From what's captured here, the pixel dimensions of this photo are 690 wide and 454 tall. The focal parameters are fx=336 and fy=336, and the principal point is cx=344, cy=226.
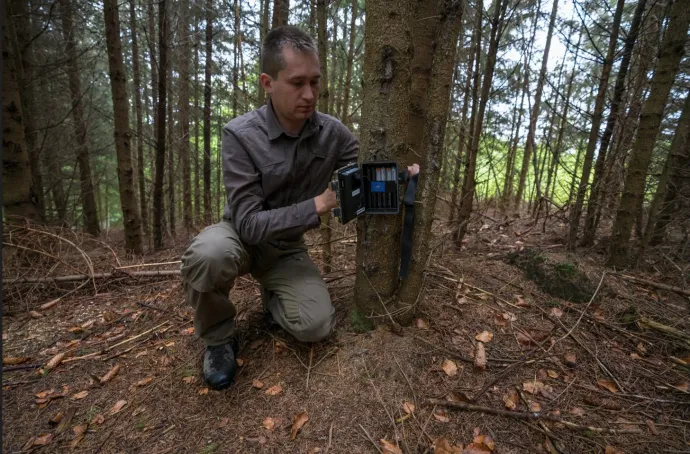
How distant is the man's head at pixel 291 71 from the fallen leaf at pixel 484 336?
2062mm

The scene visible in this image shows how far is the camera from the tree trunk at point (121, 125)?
16.8 feet

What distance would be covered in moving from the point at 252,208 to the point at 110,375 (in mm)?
1650

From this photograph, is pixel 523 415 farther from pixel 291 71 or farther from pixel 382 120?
pixel 291 71

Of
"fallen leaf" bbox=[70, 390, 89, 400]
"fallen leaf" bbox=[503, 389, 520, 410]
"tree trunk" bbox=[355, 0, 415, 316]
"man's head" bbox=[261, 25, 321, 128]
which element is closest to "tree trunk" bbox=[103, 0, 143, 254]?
"fallen leaf" bbox=[70, 390, 89, 400]

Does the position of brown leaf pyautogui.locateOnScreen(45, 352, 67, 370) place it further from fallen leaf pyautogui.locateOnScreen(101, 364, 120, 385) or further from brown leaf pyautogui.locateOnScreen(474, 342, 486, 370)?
brown leaf pyautogui.locateOnScreen(474, 342, 486, 370)

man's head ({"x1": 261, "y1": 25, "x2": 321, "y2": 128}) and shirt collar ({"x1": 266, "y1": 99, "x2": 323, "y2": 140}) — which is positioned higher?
man's head ({"x1": 261, "y1": 25, "x2": 321, "y2": 128})

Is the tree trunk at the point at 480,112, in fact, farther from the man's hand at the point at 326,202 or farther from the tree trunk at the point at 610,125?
the man's hand at the point at 326,202

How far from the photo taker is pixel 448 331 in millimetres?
2502

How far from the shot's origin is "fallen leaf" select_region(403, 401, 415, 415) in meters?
1.99

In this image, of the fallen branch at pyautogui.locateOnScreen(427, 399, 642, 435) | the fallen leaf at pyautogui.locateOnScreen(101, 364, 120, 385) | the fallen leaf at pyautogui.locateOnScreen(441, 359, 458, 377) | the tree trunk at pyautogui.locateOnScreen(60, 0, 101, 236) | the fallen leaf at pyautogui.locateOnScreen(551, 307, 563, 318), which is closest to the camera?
the fallen branch at pyautogui.locateOnScreen(427, 399, 642, 435)

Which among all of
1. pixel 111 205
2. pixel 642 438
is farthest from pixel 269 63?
pixel 111 205

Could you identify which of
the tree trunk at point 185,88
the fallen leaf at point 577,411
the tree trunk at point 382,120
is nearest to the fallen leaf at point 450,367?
the tree trunk at point 382,120

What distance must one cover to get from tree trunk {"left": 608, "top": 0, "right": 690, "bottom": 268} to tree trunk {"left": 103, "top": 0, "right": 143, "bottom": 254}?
692 cm

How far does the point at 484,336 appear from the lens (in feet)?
8.21
